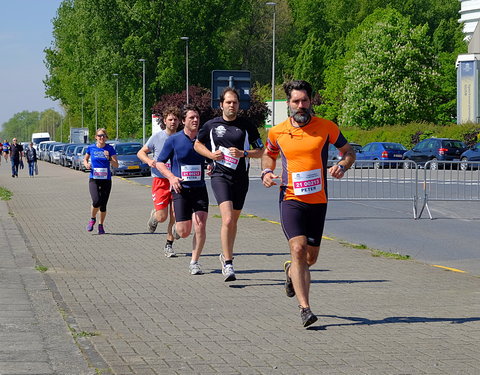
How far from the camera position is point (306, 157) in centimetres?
781

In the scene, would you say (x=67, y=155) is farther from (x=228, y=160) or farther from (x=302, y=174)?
(x=302, y=174)

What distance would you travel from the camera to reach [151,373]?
239 inches

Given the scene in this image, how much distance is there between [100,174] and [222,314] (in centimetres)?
835

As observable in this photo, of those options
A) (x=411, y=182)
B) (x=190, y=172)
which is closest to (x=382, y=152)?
(x=411, y=182)

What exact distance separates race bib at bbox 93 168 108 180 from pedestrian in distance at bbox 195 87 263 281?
6.12 m

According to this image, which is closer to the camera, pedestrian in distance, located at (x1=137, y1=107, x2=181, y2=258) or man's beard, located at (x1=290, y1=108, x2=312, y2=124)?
man's beard, located at (x1=290, y1=108, x2=312, y2=124)

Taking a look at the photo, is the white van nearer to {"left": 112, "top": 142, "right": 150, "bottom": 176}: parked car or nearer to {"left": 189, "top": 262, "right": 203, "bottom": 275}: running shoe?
{"left": 112, "top": 142, "right": 150, "bottom": 176}: parked car

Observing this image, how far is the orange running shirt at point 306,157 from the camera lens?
7789mm

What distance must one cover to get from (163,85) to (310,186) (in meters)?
69.1

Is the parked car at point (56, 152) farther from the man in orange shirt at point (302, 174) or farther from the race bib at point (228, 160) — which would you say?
the man in orange shirt at point (302, 174)

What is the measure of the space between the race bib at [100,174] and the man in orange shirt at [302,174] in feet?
28.6

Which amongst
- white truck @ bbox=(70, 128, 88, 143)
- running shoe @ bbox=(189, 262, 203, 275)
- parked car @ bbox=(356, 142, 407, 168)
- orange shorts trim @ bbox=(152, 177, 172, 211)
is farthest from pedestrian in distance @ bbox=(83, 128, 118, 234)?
white truck @ bbox=(70, 128, 88, 143)

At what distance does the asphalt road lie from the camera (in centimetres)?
1326

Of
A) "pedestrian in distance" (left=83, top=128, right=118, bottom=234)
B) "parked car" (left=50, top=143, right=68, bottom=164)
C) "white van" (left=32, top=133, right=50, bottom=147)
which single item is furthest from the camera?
"white van" (left=32, top=133, right=50, bottom=147)
